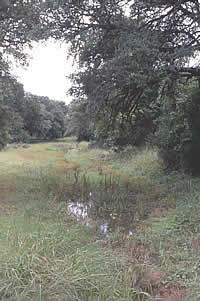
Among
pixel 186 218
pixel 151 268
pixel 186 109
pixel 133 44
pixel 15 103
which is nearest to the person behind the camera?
pixel 151 268

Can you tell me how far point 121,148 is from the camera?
62.9 feet

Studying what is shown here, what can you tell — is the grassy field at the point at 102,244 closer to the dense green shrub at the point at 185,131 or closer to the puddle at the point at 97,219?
the puddle at the point at 97,219

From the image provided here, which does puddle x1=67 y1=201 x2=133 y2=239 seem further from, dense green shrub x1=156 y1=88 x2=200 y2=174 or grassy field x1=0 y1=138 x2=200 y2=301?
dense green shrub x1=156 y1=88 x2=200 y2=174

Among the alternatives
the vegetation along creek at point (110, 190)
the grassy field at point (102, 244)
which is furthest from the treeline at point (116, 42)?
the grassy field at point (102, 244)

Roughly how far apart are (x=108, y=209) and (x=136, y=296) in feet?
12.9

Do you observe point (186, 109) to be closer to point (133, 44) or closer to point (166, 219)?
point (133, 44)

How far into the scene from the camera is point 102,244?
487 cm

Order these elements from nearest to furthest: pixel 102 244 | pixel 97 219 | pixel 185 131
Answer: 1. pixel 102 244
2. pixel 97 219
3. pixel 185 131

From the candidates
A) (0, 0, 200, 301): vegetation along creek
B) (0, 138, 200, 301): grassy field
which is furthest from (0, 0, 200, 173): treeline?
(0, 138, 200, 301): grassy field

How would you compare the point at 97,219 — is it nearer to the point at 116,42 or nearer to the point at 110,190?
the point at 110,190

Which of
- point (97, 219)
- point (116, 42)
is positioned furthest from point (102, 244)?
point (116, 42)

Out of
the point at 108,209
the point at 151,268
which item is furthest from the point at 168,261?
A: the point at 108,209

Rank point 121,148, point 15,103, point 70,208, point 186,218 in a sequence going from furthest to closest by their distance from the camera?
point 121,148 → point 15,103 → point 70,208 → point 186,218

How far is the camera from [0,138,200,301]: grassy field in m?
3.20
